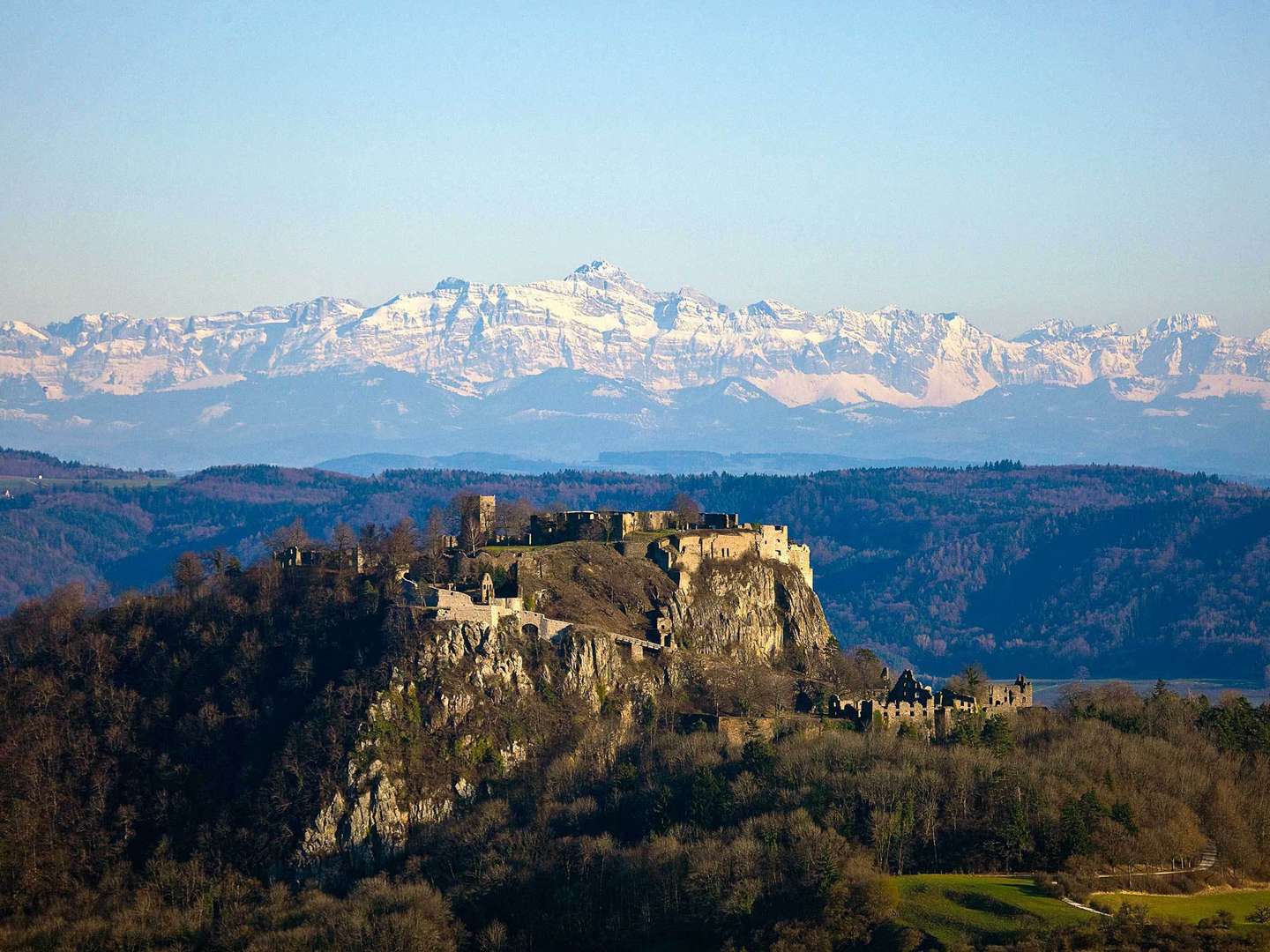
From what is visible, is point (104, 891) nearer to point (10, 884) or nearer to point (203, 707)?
point (10, 884)

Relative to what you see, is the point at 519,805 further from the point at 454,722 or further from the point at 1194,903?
the point at 1194,903

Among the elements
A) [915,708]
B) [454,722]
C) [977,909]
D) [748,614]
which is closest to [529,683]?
[454,722]

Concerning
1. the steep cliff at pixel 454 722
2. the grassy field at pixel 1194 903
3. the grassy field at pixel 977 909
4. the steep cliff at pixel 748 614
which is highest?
the steep cliff at pixel 748 614

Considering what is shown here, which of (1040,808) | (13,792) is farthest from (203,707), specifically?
(1040,808)

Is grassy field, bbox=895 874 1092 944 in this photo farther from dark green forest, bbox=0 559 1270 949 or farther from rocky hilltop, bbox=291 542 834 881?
rocky hilltop, bbox=291 542 834 881

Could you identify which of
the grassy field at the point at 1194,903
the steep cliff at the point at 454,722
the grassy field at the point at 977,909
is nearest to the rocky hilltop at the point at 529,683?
the steep cliff at the point at 454,722

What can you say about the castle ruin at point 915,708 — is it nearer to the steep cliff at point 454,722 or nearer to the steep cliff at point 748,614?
the steep cliff at point 748,614
